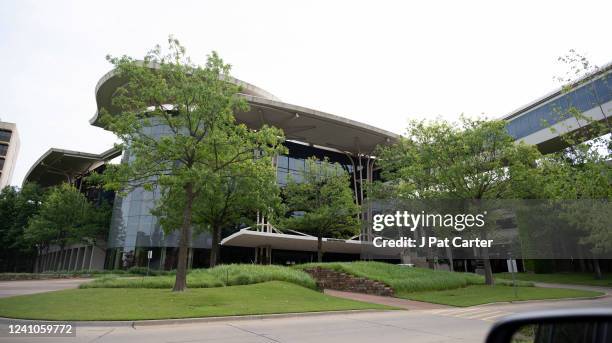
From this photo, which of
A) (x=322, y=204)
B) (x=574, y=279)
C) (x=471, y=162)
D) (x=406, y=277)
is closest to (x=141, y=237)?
(x=322, y=204)

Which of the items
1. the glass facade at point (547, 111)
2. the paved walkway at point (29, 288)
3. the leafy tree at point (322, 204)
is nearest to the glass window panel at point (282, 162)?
the leafy tree at point (322, 204)

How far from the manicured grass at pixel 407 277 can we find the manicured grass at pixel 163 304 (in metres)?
7.05

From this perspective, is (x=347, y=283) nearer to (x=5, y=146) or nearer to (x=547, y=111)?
(x=547, y=111)

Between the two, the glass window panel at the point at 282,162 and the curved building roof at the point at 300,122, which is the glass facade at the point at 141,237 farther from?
the glass window panel at the point at 282,162

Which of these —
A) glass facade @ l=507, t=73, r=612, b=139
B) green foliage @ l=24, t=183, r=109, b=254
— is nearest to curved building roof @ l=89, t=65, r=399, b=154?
green foliage @ l=24, t=183, r=109, b=254

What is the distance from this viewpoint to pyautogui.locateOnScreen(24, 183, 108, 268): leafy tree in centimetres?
4841

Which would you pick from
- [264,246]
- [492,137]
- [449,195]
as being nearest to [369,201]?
[449,195]

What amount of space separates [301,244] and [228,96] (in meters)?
31.2

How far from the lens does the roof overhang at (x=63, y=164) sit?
195 ft

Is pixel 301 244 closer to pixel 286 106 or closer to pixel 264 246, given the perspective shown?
pixel 264 246

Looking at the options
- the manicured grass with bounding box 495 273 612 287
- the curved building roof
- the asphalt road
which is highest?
the curved building roof

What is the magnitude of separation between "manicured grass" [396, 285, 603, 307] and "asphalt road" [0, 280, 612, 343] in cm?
549

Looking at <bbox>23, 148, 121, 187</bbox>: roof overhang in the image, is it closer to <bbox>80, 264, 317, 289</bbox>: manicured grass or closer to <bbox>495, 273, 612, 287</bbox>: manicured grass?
<bbox>80, 264, 317, 289</bbox>: manicured grass

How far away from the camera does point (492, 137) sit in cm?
2695
